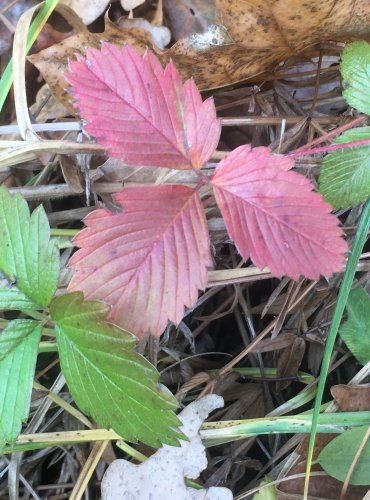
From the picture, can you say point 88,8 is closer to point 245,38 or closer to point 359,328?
point 245,38

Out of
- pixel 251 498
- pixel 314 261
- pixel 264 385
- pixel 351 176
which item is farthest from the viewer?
pixel 264 385

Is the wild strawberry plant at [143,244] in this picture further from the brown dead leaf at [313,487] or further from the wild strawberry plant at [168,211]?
the brown dead leaf at [313,487]

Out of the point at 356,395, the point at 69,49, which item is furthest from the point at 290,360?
the point at 69,49

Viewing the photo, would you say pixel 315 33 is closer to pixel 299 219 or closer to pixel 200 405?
pixel 299 219

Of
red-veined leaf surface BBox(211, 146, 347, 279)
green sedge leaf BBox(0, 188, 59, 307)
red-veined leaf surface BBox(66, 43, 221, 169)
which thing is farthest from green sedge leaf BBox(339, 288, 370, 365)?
green sedge leaf BBox(0, 188, 59, 307)

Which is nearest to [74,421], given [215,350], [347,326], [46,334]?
[46,334]

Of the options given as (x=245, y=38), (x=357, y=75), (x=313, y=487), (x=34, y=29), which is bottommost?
(x=313, y=487)
